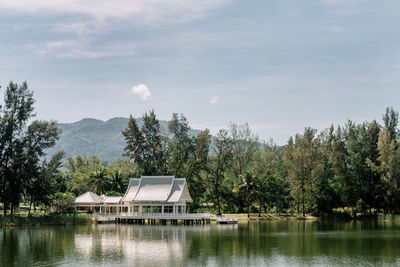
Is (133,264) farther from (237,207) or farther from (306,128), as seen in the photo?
(306,128)

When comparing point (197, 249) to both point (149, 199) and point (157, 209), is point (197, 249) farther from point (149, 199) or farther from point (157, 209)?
point (157, 209)

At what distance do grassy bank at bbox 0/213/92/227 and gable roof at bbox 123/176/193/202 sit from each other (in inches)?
371

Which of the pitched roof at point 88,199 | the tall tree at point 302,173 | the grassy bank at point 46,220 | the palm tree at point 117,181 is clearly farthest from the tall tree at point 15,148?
the tall tree at point 302,173

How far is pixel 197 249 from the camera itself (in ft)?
132

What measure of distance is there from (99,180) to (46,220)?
2201 centimetres

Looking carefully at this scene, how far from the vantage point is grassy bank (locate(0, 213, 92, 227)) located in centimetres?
6103

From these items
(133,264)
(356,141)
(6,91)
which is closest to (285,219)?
(356,141)

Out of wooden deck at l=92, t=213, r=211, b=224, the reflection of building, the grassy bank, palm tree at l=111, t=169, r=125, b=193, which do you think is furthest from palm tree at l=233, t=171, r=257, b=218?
the grassy bank

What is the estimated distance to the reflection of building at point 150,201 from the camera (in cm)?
7525

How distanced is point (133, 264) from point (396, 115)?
71409mm

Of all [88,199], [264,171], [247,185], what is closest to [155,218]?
[88,199]

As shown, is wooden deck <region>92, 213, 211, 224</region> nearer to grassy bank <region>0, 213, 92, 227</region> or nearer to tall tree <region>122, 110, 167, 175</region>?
grassy bank <region>0, 213, 92, 227</region>

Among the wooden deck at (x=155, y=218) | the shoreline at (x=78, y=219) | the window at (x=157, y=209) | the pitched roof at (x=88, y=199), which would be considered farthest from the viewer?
the pitched roof at (x=88, y=199)

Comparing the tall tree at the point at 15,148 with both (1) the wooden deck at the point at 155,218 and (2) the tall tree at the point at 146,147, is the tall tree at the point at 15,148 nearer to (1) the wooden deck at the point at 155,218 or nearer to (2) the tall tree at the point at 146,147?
(1) the wooden deck at the point at 155,218
